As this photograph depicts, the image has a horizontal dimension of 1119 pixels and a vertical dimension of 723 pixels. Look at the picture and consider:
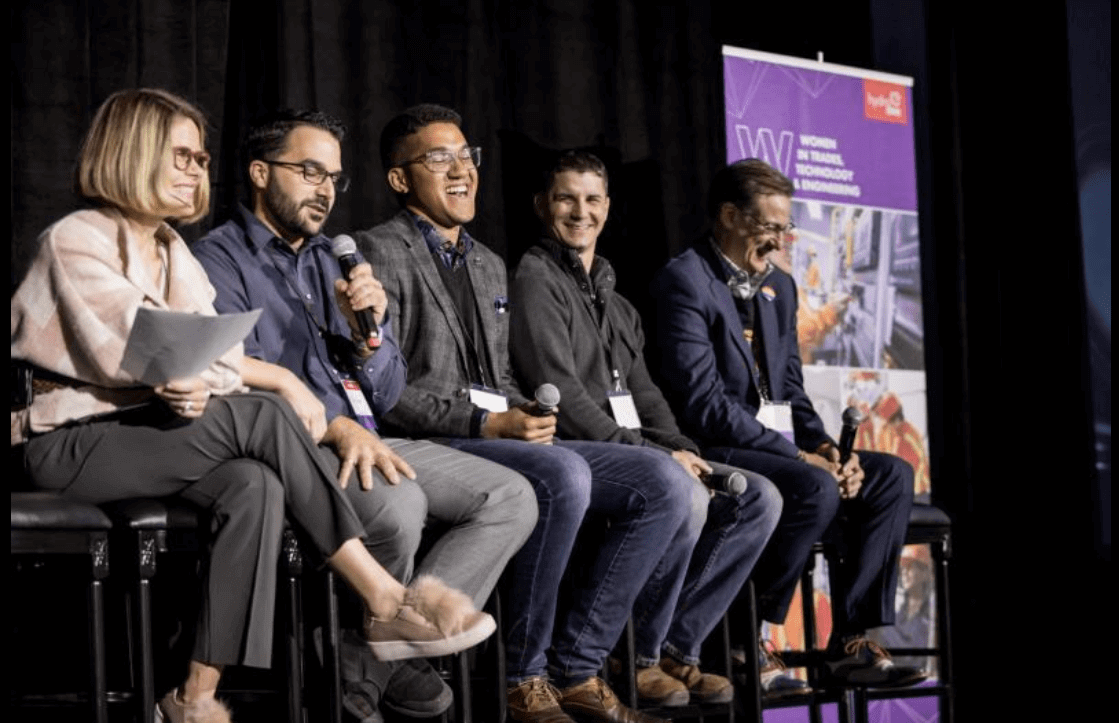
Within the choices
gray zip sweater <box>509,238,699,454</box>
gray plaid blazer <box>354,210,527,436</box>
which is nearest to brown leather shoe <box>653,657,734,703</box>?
gray zip sweater <box>509,238,699,454</box>

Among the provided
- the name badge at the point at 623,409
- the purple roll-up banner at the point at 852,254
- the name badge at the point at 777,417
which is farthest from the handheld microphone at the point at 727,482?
the purple roll-up banner at the point at 852,254

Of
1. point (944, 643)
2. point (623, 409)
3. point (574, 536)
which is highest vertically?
point (623, 409)

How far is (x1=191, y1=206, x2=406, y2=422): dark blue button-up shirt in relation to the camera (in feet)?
9.96

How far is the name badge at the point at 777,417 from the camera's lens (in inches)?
159

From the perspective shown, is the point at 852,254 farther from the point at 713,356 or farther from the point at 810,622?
the point at 810,622

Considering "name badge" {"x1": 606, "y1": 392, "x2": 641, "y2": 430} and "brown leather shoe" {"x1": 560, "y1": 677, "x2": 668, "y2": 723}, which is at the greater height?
"name badge" {"x1": 606, "y1": 392, "x2": 641, "y2": 430}

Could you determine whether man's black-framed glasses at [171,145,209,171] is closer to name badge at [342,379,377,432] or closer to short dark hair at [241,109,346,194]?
short dark hair at [241,109,346,194]

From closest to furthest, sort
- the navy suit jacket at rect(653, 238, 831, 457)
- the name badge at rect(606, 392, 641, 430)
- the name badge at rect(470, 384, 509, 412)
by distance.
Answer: the name badge at rect(470, 384, 509, 412), the name badge at rect(606, 392, 641, 430), the navy suit jacket at rect(653, 238, 831, 457)

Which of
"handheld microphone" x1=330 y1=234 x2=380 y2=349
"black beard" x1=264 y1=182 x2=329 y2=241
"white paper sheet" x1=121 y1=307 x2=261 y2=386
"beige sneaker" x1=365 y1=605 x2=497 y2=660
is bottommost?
"beige sneaker" x1=365 y1=605 x2=497 y2=660

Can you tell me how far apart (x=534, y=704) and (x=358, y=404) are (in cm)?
71

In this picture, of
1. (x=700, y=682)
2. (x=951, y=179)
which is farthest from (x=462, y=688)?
(x=951, y=179)

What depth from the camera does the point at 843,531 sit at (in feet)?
13.2

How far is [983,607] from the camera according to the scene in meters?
5.20

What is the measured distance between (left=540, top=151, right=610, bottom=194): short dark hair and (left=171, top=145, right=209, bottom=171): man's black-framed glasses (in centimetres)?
128
